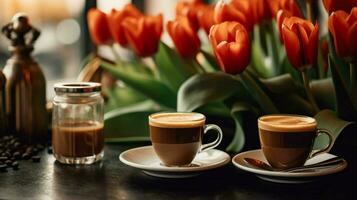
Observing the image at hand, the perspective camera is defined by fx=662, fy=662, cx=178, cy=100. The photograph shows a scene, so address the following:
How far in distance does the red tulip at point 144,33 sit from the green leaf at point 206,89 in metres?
0.17

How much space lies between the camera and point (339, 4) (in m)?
1.19

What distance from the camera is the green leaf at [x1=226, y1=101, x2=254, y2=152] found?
1350 mm

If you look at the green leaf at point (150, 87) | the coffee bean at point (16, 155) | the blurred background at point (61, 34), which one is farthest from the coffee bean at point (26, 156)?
the blurred background at point (61, 34)

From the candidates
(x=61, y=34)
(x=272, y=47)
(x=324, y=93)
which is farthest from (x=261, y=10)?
(x=61, y=34)

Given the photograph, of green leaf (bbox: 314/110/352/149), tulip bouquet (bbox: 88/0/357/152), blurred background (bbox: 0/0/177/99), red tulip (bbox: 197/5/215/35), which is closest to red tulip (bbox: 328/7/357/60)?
tulip bouquet (bbox: 88/0/357/152)

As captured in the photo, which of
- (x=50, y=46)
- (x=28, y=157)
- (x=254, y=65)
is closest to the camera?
(x=28, y=157)

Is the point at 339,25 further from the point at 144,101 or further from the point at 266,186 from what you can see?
the point at 144,101

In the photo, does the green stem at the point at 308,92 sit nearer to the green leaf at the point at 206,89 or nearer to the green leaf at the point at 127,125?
the green leaf at the point at 206,89

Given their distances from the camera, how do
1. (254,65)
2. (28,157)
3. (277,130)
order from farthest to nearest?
(254,65) → (28,157) → (277,130)

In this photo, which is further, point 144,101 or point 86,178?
point 144,101

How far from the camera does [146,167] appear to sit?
3.73ft

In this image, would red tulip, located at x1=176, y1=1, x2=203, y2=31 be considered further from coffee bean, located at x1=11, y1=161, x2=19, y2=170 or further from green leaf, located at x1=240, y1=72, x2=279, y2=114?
coffee bean, located at x1=11, y1=161, x2=19, y2=170

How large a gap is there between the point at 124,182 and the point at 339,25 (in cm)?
46

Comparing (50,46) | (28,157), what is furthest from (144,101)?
(50,46)
